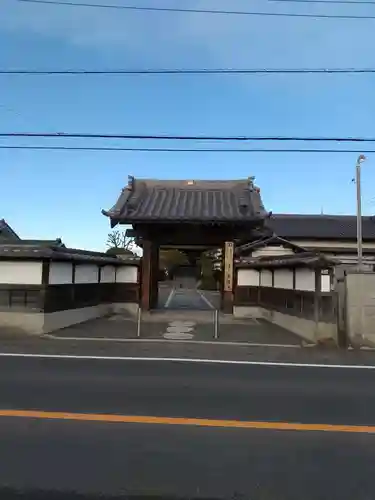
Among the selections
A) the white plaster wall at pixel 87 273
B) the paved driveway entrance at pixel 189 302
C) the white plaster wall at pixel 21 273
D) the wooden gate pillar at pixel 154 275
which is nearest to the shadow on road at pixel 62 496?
the white plaster wall at pixel 21 273

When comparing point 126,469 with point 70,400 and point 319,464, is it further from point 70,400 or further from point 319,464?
point 70,400

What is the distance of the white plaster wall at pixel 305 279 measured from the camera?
14.0m

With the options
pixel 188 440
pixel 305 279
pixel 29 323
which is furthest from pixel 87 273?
pixel 188 440

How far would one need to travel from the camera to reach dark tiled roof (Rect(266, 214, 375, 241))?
101 ft

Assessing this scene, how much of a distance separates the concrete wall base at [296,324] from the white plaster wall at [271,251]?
425 cm

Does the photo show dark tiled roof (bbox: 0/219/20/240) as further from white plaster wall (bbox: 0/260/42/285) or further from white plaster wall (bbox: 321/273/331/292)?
white plaster wall (bbox: 321/273/331/292)

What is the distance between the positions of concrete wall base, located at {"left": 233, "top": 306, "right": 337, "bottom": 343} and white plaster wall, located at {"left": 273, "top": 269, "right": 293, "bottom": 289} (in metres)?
1.05

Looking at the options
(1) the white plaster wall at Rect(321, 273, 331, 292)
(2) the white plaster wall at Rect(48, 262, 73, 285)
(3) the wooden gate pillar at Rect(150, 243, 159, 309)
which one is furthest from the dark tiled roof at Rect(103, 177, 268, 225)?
(1) the white plaster wall at Rect(321, 273, 331, 292)

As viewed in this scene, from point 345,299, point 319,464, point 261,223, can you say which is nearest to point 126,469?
point 319,464

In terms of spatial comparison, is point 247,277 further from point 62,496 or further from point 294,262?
point 62,496

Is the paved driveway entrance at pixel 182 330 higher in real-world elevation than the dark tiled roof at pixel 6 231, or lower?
lower

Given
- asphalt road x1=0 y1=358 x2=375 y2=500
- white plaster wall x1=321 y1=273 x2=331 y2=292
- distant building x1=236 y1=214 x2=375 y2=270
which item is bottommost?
asphalt road x1=0 y1=358 x2=375 y2=500

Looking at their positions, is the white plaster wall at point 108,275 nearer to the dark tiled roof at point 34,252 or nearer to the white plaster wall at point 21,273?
the dark tiled roof at point 34,252

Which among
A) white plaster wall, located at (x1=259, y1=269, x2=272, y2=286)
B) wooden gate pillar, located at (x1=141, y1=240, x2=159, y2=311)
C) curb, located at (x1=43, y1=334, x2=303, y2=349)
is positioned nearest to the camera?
curb, located at (x1=43, y1=334, x2=303, y2=349)
